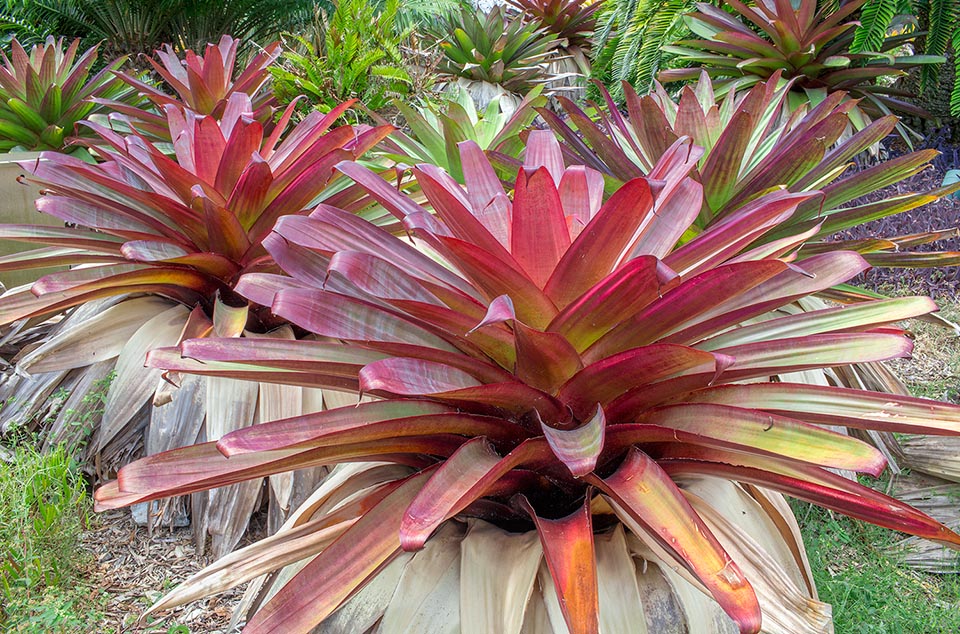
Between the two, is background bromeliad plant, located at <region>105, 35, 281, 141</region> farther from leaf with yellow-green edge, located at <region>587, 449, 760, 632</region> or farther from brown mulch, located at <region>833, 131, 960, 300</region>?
brown mulch, located at <region>833, 131, 960, 300</region>

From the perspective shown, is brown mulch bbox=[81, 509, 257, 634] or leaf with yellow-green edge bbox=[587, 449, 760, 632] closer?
leaf with yellow-green edge bbox=[587, 449, 760, 632]

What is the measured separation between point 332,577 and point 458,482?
23 cm

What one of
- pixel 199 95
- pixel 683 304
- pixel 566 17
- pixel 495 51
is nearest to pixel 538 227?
pixel 683 304

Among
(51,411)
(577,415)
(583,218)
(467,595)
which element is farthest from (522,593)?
(51,411)

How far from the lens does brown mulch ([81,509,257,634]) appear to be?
1812mm

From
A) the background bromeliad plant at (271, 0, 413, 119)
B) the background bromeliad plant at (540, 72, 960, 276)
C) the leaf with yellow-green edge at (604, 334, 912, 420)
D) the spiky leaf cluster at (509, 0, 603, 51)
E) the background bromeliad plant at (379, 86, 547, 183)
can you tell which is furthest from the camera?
the spiky leaf cluster at (509, 0, 603, 51)

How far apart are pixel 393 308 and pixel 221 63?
2419mm

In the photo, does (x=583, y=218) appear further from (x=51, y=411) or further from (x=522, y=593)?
(x=51, y=411)

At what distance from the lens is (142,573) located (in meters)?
1.99

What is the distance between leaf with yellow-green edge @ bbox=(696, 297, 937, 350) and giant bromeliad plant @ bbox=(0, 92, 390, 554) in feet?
3.91

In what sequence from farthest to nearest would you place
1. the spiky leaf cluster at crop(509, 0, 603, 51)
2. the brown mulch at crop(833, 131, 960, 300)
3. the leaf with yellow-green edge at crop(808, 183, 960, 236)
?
the spiky leaf cluster at crop(509, 0, 603, 51) → the brown mulch at crop(833, 131, 960, 300) → the leaf with yellow-green edge at crop(808, 183, 960, 236)

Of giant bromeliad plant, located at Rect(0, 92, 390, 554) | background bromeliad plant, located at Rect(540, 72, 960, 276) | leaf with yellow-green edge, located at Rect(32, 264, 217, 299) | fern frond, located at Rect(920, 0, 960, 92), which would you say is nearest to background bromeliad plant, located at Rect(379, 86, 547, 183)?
background bromeliad plant, located at Rect(540, 72, 960, 276)

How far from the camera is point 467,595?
1.07m

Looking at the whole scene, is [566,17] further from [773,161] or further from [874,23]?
[773,161]
